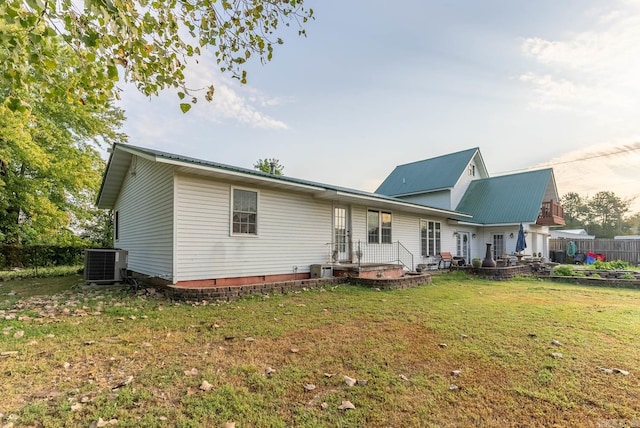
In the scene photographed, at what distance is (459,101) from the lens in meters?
13.9

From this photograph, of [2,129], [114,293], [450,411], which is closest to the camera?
[450,411]

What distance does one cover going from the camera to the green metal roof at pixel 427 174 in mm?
21969

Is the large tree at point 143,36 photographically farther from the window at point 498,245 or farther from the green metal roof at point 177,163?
the window at point 498,245

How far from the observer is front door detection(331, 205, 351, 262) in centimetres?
1133

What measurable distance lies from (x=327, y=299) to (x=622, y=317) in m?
5.69

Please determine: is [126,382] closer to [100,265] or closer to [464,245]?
[100,265]

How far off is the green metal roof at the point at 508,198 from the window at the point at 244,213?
16076mm

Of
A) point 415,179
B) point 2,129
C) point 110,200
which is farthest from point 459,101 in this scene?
point 2,129

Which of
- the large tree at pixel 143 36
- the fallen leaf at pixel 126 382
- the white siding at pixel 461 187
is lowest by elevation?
the fallen leaf at pixel 126 382

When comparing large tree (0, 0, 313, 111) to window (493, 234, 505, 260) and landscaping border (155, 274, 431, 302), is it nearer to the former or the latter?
landscaping border (155, 274, 431, 302)

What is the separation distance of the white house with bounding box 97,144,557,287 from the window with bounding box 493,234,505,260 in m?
6.77

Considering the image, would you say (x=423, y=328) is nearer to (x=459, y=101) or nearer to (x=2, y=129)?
(x=459, y=101)

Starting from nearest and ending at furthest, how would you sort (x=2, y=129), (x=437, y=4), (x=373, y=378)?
(x=373, y=378)
(x=437, y=4)
(x=2, y=129)

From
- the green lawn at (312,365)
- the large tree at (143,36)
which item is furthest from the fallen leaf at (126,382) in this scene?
the large tree at (143,36)
